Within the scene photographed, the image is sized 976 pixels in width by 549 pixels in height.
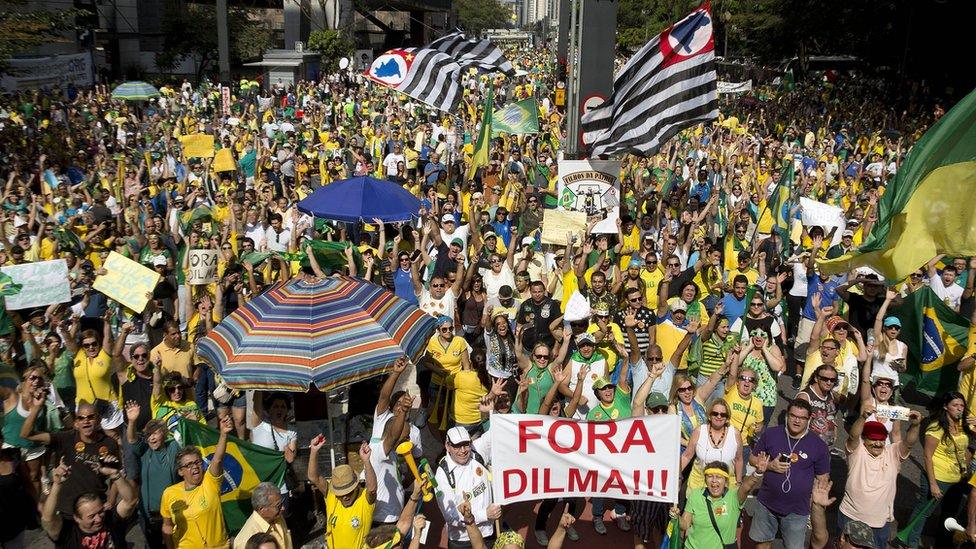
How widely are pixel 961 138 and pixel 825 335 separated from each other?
335cm

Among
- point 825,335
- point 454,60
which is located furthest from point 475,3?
point 825,335

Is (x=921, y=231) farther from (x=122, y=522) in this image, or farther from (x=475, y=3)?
(x=475, y=3)

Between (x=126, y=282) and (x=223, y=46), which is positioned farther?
(x=223, y=46)

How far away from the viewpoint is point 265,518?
16.0 ft

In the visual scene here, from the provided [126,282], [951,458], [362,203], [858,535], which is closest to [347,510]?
[858,535]

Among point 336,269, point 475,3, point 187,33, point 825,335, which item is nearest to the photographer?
point 825,335

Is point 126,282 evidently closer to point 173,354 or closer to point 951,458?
point 173,354

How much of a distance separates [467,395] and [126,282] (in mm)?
3713

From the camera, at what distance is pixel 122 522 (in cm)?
524

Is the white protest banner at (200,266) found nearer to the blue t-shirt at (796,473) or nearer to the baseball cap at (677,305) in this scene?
the baseball cap at (677,305)

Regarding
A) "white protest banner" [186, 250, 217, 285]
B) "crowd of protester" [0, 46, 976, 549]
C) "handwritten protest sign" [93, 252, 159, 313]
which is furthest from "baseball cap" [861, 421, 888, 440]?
"white protest banner" [186, 250, 217, 285]

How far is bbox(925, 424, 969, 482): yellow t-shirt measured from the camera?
5711 mm

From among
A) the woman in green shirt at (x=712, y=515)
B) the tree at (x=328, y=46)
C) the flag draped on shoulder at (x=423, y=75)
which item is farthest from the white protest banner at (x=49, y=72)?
the woman in green shirt at (x=712, y=515)

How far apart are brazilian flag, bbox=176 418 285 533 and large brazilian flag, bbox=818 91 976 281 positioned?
4.17 metres
